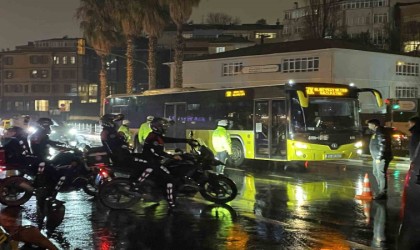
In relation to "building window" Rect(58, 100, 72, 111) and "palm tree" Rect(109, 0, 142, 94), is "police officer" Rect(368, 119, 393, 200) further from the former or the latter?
"building window" Rect(58, 100, 72, 111)

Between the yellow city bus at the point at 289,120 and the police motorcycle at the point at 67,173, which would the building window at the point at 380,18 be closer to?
the yellow city bus at the point at 289,120

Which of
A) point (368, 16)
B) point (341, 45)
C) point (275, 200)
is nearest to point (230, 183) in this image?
point (275, 200)

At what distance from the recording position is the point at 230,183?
36.9 ft

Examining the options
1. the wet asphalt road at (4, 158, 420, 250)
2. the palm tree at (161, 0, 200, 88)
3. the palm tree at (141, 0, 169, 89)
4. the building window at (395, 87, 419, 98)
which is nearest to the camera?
the wet asphalt road at (4, 158, 420, 250)

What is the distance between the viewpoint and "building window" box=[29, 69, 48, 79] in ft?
258

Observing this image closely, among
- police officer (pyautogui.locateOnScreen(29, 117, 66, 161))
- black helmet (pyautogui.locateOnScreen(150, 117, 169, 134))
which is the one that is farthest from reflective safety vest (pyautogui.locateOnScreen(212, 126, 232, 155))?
police officer (pyautogui.locateOnScreen(29, 117, 66, 161))

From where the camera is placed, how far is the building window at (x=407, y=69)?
4847cm

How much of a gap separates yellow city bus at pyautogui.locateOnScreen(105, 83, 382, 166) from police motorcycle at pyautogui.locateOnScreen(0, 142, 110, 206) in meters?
8.11

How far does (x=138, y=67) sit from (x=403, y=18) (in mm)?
34787

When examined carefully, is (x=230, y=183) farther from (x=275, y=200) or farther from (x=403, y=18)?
(x=403, y=18)

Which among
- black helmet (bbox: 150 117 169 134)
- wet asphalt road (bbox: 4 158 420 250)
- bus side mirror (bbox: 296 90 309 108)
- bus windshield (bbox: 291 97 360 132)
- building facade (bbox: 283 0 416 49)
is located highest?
building facade (bbox: 283 0 416 49)

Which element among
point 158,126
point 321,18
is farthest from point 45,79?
point 158,126

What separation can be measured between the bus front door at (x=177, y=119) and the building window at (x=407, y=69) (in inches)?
1201

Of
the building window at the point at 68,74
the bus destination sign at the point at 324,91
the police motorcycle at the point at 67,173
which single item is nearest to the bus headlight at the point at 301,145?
the bus destination sign at the point at 324,91
